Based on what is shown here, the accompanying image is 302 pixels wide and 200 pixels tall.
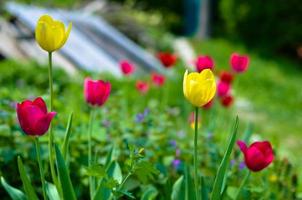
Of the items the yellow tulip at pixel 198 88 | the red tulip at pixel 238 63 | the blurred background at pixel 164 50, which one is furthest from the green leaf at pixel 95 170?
the red tulip at pixel 238 63

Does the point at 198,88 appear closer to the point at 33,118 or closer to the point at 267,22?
the point at 33,118

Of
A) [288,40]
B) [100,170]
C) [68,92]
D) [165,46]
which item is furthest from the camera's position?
[288,40]

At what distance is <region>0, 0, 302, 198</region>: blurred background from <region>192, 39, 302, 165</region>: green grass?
0.02 m

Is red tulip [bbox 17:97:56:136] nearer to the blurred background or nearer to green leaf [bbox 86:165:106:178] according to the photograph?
green leaf [bbox 86:165:106:178]

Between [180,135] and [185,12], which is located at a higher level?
[185,12]

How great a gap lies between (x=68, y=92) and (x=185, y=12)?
40.3 feet

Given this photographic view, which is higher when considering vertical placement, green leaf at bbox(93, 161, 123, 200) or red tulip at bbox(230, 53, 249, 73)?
red tulip at bbox(230, 53, 249, 73)

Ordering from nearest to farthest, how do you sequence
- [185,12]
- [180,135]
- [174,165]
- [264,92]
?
[174,165], [180,135], [264,92], [185,12]

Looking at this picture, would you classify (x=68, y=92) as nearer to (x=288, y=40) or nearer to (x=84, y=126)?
(x=84, y=126)

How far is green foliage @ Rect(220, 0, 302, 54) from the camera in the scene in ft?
48.4

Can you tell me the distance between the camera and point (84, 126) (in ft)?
9.57

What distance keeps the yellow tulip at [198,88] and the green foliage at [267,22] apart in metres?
13.4

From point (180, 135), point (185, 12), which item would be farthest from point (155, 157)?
point (185, 12)

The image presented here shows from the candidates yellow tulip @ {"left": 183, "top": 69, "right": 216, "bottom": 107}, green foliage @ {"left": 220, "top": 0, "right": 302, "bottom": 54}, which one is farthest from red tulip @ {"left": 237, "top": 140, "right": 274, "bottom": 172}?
green foliage @ {"left": 220, "top": 0, "right": 302, "bottom": 54}
